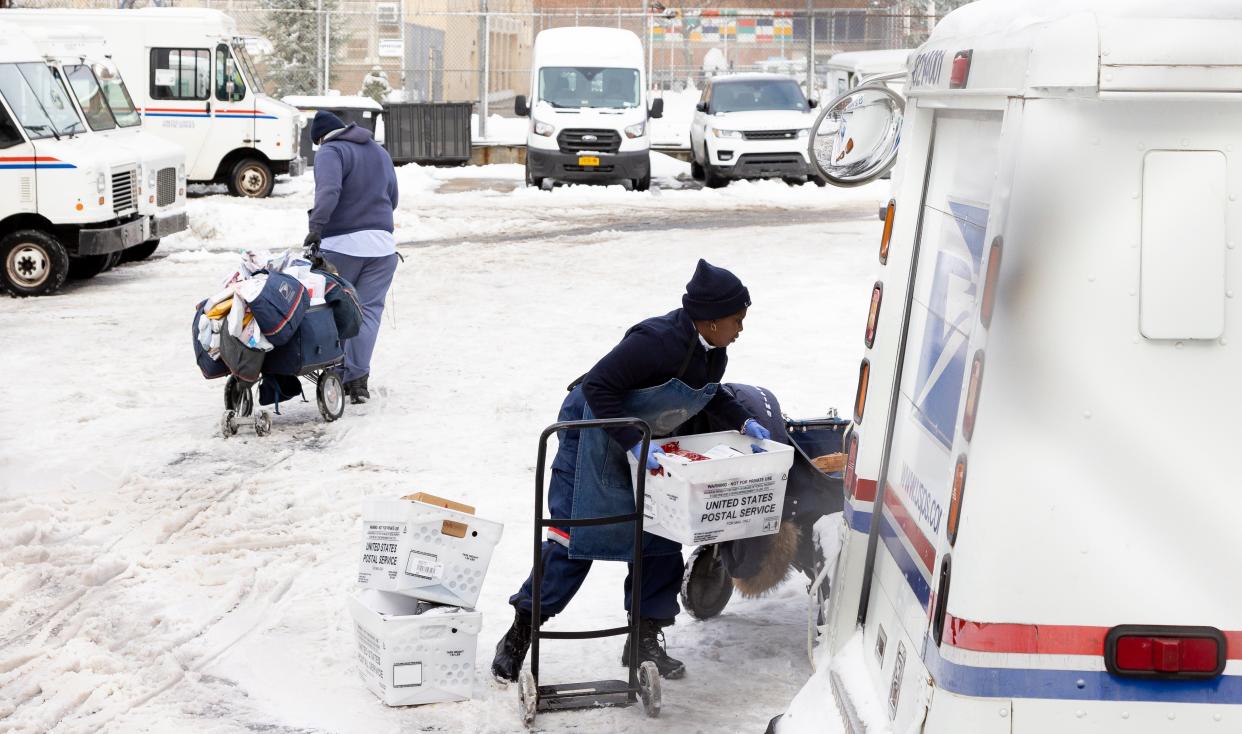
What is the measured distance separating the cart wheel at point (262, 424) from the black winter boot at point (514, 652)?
4150mm

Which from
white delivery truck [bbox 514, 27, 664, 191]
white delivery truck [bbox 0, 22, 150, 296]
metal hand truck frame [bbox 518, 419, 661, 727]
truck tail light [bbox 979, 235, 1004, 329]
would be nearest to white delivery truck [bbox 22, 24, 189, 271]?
white delivery truck [bbox 0, 22, 150, 296]

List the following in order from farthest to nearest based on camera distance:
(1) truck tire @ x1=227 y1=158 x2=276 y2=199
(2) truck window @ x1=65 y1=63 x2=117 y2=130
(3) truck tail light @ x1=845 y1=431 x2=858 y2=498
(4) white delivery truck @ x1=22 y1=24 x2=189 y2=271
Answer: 1. (1) truck tire @ x1=227 y1=158 x2=276 y2=199
2. (2) truck window @ x1=65 y1=63 x2=117 y2=130
3. (4) white delivery truck @ x1=22 y1=24 x2=189 y2=271
4. (3) truck tail light @ x1=845 y1=431 x2=858 y2=498

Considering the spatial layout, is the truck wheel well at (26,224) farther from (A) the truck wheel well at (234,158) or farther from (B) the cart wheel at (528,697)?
(B) the cart wheel at (528,697)

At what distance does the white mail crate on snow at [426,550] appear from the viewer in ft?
16.8

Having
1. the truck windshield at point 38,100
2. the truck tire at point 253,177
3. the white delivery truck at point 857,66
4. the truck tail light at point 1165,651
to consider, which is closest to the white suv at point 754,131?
the white delivery truck at point 857,66

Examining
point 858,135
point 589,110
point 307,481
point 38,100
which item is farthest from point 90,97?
point 858,135

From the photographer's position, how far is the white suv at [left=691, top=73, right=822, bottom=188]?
24203 mm

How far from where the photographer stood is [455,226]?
1936 cm

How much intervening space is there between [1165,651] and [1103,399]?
534 mm

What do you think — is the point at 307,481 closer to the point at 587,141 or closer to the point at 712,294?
the point at 712,294

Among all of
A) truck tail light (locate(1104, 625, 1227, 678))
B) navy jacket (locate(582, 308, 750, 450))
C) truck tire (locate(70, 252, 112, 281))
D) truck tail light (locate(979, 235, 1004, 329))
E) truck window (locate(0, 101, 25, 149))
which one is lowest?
truck tire (locate(70, 252, 112, 281))

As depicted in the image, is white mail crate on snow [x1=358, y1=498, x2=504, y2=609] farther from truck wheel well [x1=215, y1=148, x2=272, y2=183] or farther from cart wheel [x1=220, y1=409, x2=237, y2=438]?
truck wheel well [x1=215, y1=148, x2=272, y2=183]

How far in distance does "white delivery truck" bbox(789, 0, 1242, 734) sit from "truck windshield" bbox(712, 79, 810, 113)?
22503 millimetres

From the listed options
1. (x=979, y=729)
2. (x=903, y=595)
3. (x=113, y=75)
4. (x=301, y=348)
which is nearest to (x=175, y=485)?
(x=301, y=348)
